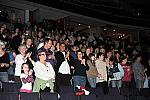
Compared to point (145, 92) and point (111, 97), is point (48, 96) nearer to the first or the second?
point (111, 97)

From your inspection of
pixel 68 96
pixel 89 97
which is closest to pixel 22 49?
pixel 68 96

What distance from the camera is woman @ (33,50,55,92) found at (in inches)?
330

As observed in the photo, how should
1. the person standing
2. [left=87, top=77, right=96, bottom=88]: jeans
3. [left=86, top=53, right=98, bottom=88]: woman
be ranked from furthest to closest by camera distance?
1. the person standing
2. [left=87, top=77, right=96, bottom=88]: jeans
3. [left=86, top=53, right=98, bottom=88]: woman

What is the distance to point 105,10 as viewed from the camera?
19.8m

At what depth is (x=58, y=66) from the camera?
30.2 feet

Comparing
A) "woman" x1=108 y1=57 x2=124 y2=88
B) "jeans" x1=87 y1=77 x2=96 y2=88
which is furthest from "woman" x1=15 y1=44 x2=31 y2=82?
"woman" x1=108 y1=57 x2=124 y2=88

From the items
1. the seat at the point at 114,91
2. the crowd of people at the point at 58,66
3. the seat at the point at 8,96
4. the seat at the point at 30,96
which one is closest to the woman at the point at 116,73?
the crowd of people at the point at 58,66

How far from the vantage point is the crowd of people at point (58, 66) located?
27.7 feet

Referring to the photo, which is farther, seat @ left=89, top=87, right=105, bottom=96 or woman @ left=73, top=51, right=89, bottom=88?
seat @ left=89, top=87, right=105, bottom=96

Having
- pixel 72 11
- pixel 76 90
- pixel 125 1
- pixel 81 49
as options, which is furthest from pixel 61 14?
pixel 76 90

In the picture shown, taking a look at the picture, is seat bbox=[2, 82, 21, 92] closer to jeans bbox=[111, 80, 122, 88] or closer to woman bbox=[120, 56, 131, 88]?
jeans bbox=[111, 80, 122, 88]

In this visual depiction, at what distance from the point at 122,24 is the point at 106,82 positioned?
1041 centimetres

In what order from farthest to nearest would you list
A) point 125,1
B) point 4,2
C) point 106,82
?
point 125,1, point 4,2, point 106,82

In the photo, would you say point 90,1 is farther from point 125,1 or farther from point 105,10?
point 125,1
